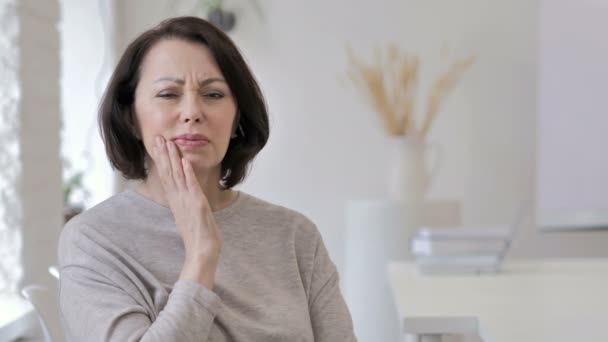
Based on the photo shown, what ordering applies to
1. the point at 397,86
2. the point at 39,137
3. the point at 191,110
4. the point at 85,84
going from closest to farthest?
the point at 191,110, the point at 39,137, the point at 85,84, the point at 397,86

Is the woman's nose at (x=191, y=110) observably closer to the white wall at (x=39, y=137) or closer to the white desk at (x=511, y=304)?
the white desk at (x=511, y=304)

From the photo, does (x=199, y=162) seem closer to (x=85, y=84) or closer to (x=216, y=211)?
(x=216, y=211)

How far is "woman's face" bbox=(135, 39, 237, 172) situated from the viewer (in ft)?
5.30

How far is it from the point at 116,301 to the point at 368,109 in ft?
9.64

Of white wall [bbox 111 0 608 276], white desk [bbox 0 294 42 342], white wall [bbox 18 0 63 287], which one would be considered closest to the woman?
white desk [bbox 0 294 42 342]

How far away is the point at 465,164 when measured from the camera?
4297 millimetres

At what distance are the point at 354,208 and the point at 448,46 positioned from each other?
1.08 meters

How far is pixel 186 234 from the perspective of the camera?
5.11 ft

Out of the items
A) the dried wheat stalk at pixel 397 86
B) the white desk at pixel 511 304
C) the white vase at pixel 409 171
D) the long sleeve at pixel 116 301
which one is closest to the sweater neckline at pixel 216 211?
the long sleeve at pixel 116 301

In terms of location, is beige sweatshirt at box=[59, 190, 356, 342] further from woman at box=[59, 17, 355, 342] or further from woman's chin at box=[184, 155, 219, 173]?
woman's chin at box=[184, 155, 219, 173]

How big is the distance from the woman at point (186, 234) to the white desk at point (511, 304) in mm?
285

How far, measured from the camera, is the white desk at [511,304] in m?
1.73

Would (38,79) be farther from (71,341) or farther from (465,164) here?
(465,164)

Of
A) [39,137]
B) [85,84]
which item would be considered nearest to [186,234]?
[39,137]
